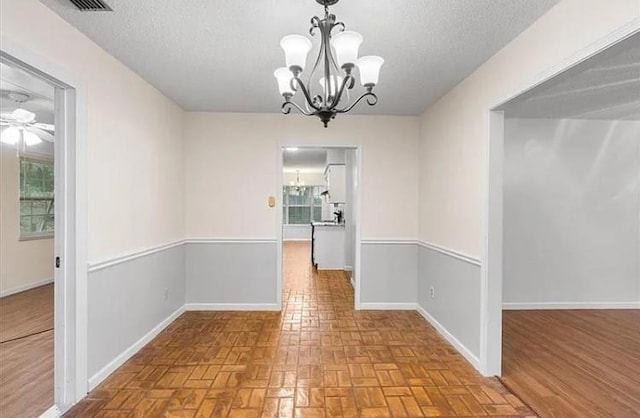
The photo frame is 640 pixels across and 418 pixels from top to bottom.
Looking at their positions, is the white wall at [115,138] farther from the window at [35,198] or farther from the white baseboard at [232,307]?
the window at [35,198]

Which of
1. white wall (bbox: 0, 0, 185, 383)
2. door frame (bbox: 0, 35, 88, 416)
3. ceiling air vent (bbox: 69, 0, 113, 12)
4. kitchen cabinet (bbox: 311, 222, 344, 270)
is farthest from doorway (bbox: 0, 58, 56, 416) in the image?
kitchen cabinet (bbox: 311, 222, 344, 270)

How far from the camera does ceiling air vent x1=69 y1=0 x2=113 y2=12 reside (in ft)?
6.10

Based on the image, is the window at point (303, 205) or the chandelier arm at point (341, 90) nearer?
the chandelier arm at point (341, 90)

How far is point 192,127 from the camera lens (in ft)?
13.6

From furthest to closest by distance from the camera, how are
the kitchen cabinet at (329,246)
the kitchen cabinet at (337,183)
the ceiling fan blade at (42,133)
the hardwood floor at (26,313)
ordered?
the kitchen cabinet at (337,183) → the kitchen cabinet at (329,246) → the ceiling fan blade at (42,133) → the hardwood floor at (26,313)

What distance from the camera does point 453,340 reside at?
3.16 m

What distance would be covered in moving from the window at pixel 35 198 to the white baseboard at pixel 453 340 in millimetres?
5595

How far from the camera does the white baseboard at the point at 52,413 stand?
208 centimetres

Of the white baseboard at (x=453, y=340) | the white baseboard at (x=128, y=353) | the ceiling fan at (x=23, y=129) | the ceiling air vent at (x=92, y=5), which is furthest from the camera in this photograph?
the ceiling fan at (x=23, y=129)

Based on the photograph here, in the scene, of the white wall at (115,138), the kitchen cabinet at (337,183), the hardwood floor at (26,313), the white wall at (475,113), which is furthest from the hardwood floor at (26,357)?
the kitchen cabinet at (337,183)

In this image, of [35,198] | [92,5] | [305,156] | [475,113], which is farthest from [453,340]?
[305,156]

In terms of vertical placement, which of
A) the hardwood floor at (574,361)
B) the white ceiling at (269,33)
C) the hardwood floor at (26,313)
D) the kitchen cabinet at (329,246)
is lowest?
the hardwood floor at (574,361)

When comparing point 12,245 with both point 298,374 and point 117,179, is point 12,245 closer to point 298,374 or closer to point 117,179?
point 117,179

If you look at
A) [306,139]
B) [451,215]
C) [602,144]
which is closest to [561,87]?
[451,215]
